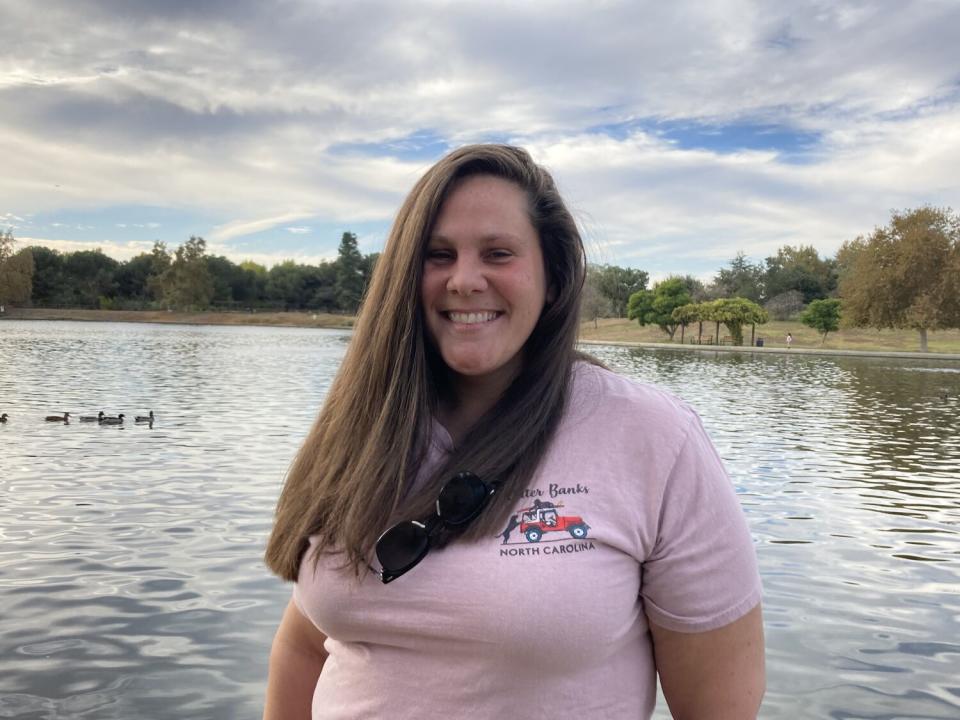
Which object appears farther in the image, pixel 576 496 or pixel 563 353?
pixel 563 353

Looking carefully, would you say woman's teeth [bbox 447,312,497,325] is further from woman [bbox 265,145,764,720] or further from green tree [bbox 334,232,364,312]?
green tree [bbox 334,232,364,312]

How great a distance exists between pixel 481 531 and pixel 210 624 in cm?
511

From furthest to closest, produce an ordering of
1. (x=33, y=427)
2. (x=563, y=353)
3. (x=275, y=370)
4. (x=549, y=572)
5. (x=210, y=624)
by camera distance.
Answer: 1. (x=275, y=370)
2. (x=33, y=427)
3. (x=210, y=624)
4. (x=563, y=353)
5. (x=549, y=572)

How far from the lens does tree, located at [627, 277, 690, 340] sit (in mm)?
65562

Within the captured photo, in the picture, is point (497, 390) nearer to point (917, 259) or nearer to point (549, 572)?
point (549, 572)

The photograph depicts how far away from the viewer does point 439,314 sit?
186 centimetres

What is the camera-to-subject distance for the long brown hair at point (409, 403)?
170 cm

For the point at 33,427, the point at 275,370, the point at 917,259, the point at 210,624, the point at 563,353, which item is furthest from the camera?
the point at 917,259

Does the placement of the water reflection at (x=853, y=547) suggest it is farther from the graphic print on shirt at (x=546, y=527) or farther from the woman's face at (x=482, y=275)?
the graphic print on shirt at (x=546, y=527)

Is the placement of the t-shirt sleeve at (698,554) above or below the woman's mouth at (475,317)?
below

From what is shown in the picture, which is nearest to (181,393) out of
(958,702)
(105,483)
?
(105,483)

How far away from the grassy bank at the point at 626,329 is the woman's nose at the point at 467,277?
2939 centimetres

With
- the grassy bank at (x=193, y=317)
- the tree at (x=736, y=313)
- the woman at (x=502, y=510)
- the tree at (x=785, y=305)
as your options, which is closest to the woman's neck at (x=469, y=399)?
the woman at (x=502, y=510)

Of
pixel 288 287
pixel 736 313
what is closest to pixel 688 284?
pixel 736 313
